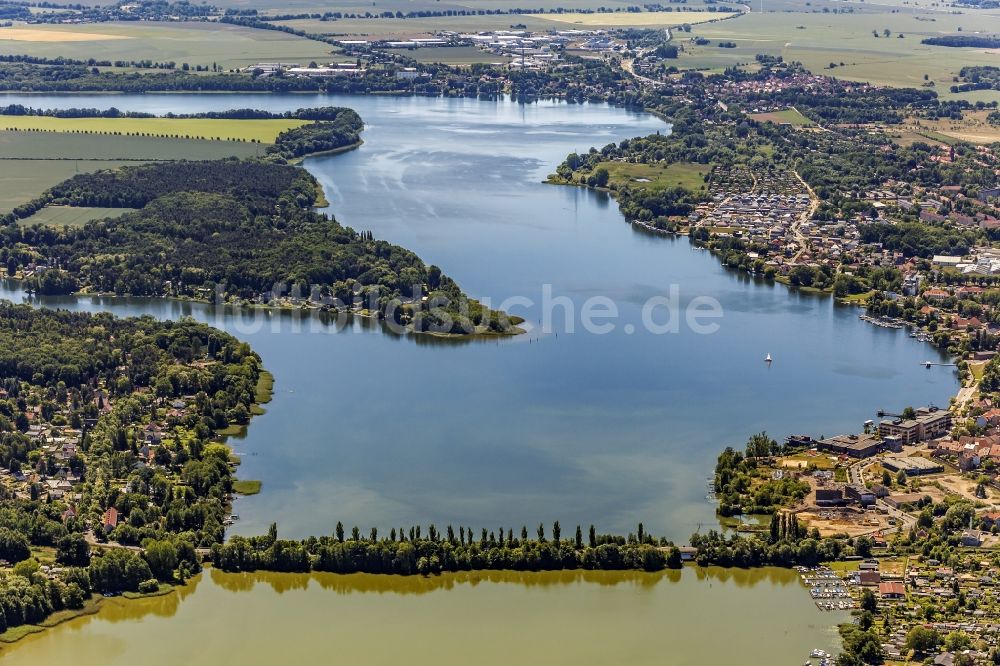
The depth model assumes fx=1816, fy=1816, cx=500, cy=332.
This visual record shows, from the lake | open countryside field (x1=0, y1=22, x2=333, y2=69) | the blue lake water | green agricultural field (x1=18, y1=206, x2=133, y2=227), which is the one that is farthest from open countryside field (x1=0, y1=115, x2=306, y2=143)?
open countryside field (x1=0, y1=22, x2=333, y2=69)

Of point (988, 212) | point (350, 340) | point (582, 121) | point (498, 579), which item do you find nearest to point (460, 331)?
point (350, 340)

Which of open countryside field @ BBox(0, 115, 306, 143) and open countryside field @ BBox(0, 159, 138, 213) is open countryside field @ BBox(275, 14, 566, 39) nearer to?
open countryside field @ BBox(0, 115, 306, 143)

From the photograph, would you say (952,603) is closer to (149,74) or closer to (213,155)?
(213,155)

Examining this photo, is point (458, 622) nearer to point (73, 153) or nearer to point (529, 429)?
point (529, 429)

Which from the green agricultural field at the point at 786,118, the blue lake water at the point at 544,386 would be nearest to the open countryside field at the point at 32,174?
the blue lake water at the point at 544,386

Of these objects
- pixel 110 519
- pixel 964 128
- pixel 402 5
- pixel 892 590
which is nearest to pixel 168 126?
pixel 964 128
